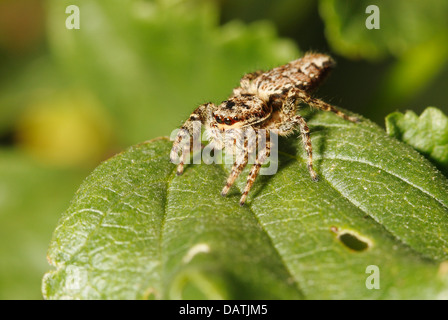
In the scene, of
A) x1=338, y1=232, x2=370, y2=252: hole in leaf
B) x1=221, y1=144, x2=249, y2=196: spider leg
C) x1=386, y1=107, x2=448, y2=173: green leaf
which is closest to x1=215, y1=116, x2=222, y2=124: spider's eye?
x1=221, y1=144, x2=249, y2=196: spider leg

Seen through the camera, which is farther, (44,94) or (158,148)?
(44,94)

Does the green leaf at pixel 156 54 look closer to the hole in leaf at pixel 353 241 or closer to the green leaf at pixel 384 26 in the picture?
the green leaf at pixel 384 26

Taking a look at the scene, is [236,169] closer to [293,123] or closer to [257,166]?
[257,166]

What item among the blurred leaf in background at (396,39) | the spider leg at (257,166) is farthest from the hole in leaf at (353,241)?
the blurred leaf in background at (396,39)
